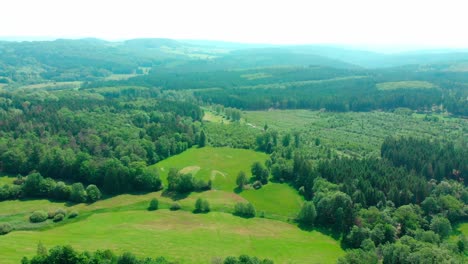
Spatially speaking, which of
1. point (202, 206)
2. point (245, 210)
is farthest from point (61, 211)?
point (245, 210)

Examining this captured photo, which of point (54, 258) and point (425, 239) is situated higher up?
point (54, 258)

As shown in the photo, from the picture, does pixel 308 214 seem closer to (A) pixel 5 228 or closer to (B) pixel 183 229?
(B) pixel 183 229

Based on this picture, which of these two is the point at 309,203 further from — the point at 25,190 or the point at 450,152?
the point at 25,190

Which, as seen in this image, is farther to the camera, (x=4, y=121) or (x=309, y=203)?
(x=4, y=121)

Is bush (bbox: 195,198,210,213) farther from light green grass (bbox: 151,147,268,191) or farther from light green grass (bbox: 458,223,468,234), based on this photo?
light green grass (bbox: 458,223,468,234)

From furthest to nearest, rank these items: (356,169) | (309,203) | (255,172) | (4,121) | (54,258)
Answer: (4,121)
(255,172)
(356,169)
(309,203)
(54,258)

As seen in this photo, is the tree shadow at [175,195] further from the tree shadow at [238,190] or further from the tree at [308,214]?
the tree at [308,214]

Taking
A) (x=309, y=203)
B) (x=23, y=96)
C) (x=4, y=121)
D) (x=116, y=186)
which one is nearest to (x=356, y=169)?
(x=309, y=203)
